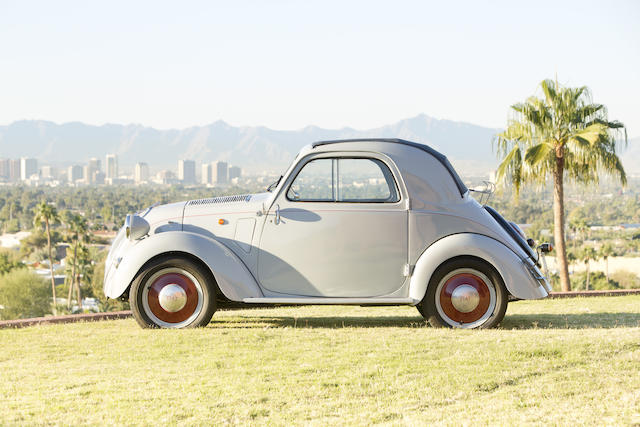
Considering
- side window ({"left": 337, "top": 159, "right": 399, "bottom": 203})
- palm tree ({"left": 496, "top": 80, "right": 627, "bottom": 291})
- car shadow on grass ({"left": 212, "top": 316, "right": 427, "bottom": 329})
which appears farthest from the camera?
palm tree ({"left": 496, "top": 80, "right": 627, "bottom": 291})

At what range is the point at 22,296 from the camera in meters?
58.3

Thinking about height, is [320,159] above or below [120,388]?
above

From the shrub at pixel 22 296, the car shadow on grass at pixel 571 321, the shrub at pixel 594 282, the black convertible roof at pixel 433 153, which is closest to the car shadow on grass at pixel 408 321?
the car shadow on grass at pixel 571 321

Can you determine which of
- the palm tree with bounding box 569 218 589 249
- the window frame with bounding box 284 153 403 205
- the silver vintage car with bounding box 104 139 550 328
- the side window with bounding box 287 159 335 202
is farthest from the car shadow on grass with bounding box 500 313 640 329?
the palm tree with bounding box 569 218 589 249

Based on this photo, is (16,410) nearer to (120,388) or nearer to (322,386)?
(120,388)

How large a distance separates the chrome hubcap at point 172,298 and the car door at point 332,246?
2.75ft

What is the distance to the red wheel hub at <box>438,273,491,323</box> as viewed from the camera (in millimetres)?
8086

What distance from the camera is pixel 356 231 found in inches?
316

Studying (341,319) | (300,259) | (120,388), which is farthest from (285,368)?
(341,319)

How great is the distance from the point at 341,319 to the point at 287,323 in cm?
80

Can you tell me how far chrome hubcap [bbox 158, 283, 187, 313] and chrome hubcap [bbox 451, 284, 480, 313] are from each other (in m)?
2.81

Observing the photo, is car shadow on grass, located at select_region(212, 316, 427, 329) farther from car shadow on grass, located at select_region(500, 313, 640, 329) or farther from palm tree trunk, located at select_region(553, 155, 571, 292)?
→ palm tree trunk, located at select_region(553, 155, 571, 292)

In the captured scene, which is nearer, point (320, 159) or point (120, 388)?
point (120, 388)

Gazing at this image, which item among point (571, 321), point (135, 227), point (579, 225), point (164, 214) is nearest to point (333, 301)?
point (164, 214)
